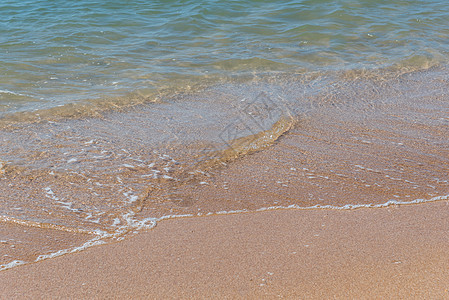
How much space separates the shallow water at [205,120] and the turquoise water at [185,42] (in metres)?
0.05

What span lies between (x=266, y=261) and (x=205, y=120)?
3.04m

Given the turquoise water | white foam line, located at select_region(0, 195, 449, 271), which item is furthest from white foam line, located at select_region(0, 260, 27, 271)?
the turquoise water

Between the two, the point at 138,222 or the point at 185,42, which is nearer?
the point at 138,222

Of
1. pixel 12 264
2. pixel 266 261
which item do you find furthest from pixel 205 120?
pixel 12 264

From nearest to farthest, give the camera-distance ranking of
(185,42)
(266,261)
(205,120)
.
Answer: (266,261)
(205,120)
(185,42)

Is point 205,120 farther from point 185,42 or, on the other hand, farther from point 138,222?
point 185,42

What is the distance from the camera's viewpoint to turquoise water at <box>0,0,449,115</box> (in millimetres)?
7605

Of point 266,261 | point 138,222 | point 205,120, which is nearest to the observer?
point 266,261

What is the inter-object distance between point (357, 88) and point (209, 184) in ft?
12.2

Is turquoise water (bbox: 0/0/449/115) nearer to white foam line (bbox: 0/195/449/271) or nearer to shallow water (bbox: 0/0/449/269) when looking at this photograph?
shallow water (bbox: 0/0/449/269)

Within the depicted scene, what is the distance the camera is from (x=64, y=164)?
4.61 meters

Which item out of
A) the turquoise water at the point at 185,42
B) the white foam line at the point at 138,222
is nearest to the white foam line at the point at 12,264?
the white foam line at the point at 138,222

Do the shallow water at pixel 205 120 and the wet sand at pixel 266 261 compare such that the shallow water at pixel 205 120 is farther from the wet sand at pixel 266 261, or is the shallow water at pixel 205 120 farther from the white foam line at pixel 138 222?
the wet sand at pixel 266 261

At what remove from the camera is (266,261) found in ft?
10.1
